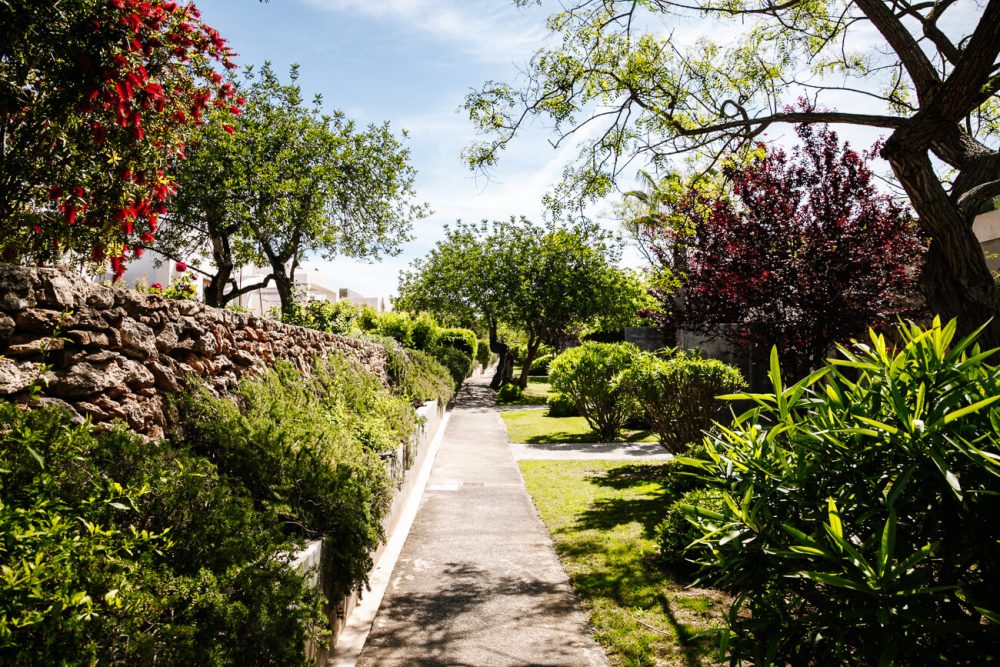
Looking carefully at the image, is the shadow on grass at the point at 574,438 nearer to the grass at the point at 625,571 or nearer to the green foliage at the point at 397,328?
the grass at the point at 625,571

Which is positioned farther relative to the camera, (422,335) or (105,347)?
(422,335)

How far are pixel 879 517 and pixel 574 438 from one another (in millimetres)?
12172

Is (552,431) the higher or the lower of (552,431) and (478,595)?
the higher

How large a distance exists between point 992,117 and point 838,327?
14.9ft

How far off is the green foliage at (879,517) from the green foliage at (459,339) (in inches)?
1065

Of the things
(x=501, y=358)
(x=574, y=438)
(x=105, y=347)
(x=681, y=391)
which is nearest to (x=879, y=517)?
(x=105, y=347)

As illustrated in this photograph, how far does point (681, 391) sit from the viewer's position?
880 centimetres

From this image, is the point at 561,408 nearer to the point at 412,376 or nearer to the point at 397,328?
the point at 412,376

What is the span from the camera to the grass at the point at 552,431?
13.9 m

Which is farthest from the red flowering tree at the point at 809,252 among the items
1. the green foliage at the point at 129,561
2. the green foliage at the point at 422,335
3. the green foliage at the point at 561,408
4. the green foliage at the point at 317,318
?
the green foliage at the point at 422,335

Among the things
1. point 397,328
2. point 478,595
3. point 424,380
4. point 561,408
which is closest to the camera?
point 478,595

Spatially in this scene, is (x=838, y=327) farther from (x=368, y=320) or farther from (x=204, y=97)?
(x=368, y=320)

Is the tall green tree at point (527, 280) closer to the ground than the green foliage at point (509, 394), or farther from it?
farther from it

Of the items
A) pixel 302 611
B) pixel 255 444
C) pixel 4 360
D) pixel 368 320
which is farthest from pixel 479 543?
pixel 368 320
